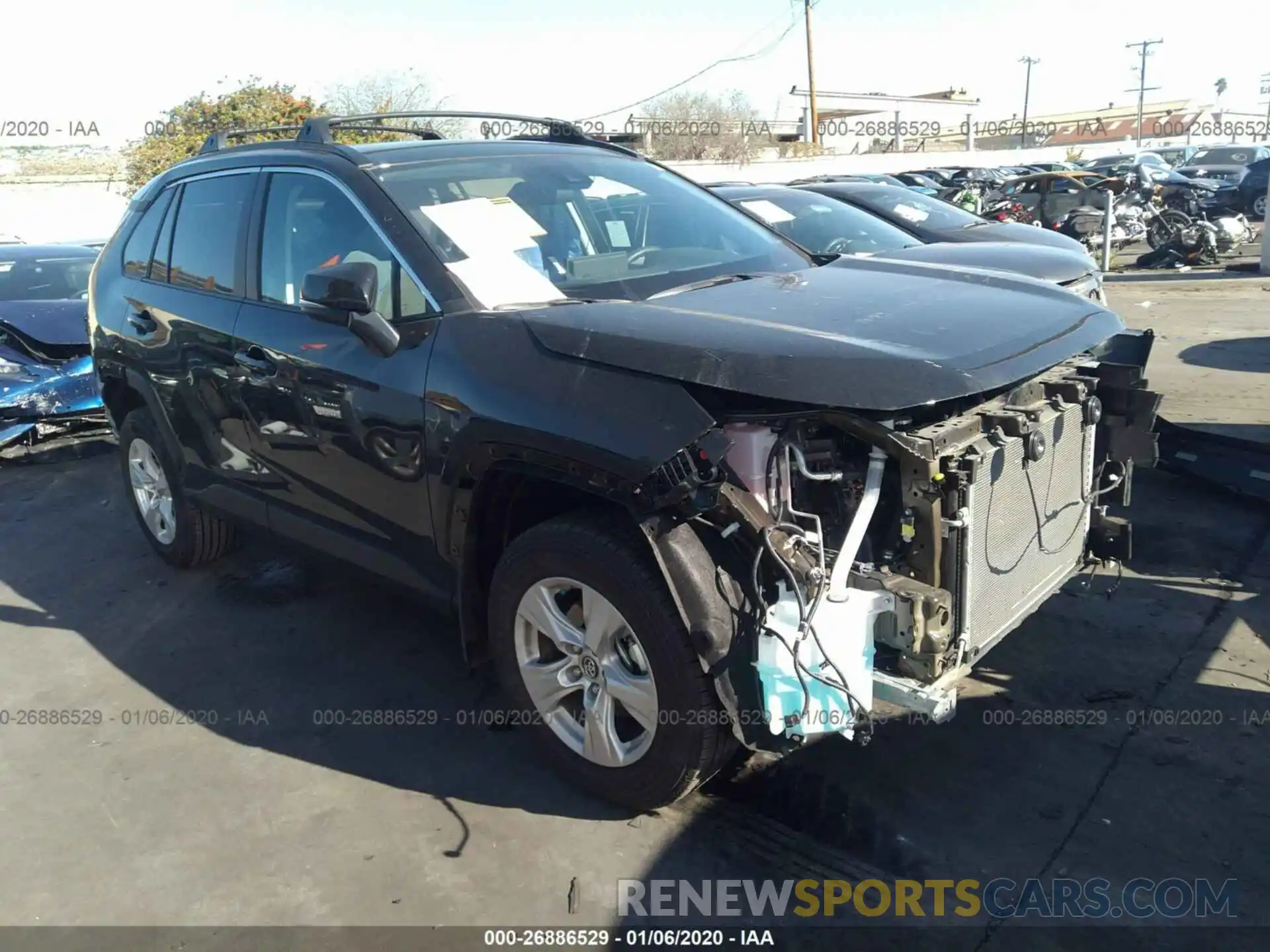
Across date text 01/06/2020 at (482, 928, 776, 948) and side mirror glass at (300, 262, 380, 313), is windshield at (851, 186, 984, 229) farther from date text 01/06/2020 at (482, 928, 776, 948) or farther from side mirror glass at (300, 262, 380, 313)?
date text 01/06/2020 at (482, 928, 776, 948)

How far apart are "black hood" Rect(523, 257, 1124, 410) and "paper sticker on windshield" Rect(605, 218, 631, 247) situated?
0.50m

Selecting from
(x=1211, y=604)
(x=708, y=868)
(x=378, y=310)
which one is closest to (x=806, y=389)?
(x=708, y=868)

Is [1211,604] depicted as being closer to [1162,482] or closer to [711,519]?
[1162,482]

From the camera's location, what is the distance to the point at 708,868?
2.94m

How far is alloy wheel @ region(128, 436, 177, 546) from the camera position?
5340 millimetres

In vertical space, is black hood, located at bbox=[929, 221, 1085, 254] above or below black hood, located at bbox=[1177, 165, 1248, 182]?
above

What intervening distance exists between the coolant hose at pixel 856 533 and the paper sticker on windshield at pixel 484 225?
151 centimetres

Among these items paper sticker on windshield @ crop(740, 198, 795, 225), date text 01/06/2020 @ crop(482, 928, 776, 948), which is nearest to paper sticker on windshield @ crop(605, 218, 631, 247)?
date text 01/06/2020 @ crop(482, 928, 776, 948)

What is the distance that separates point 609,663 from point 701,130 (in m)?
50.7

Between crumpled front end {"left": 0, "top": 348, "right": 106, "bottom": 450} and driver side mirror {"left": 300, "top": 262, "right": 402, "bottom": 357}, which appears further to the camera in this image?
crumpled front end {"left": 0, "top": 348, "right": 106, "bottom": 450}

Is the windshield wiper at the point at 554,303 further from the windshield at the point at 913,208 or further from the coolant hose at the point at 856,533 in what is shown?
the windshield at the point at 913,208

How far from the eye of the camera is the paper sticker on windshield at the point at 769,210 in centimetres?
838
